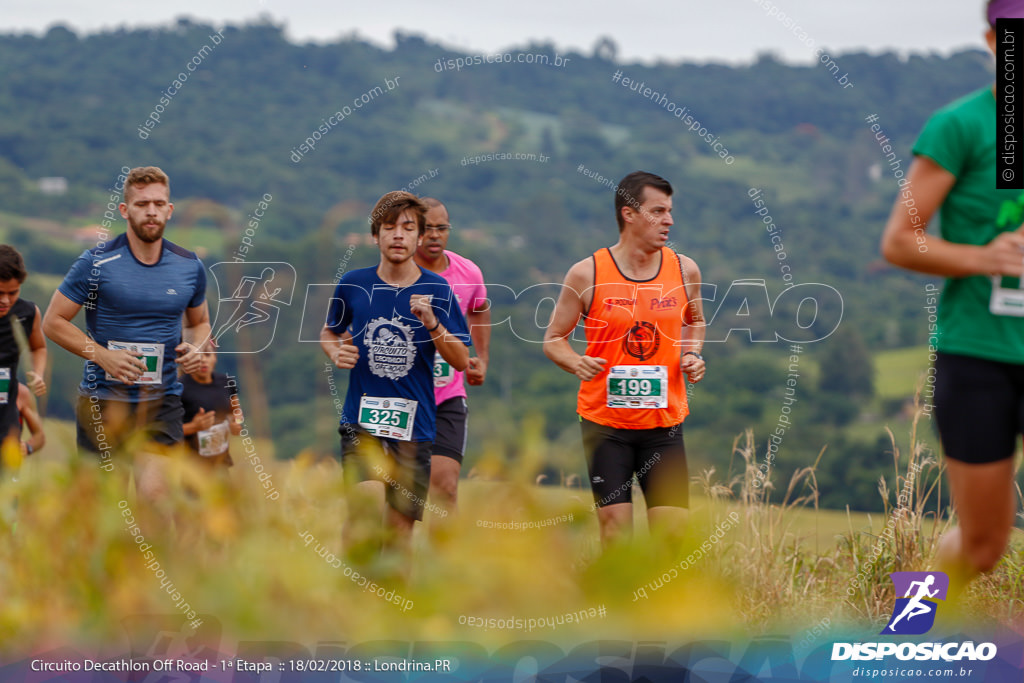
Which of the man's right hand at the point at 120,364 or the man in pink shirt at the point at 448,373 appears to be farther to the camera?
the man in pink shirt at the point at 448,373

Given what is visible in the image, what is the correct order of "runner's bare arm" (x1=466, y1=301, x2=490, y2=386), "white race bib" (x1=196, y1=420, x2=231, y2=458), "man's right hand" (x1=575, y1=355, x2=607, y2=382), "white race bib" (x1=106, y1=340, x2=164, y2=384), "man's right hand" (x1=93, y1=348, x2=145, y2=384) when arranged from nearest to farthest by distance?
"man's right hand" (x1=575, y1=355, x2=607, y2=382) → "man's right hand" (x1=93, y1=348, x2=145, y2=384) → "white race bib" (x1=106, y1=340, x2=164, y2=384) → "runner's bare arm" (x1=466, y1=301, x2=490, y2=386) → "white race bib" (x1=196, y1=420, x2=231, y2=458)

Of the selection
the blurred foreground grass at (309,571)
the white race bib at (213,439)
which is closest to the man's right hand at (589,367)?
the white race bib at (213,439)

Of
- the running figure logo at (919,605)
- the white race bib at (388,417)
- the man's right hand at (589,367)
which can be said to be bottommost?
the running figure logo at (919,605)

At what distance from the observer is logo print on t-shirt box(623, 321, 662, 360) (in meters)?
4.39

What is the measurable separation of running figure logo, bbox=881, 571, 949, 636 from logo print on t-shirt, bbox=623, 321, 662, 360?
4.54 ft

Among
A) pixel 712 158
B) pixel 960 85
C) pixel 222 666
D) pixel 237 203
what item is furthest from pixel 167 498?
pixel 712 158

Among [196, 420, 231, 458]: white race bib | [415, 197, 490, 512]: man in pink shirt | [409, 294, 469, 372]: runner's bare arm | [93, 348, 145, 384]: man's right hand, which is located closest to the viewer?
[409, 294, 469, 372]: runner's bare arm

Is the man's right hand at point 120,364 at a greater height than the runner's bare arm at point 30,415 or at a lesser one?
greater

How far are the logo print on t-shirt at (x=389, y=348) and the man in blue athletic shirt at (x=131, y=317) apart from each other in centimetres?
77

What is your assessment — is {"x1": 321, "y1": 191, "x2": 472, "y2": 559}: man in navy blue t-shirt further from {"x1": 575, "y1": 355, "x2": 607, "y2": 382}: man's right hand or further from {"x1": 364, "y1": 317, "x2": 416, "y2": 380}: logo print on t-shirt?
{"x1": 575, "y1": 355, "x2": 607, "y2": 382}: man's right hand

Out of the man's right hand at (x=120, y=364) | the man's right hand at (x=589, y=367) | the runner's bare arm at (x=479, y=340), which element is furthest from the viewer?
the runner's bare arm at (x=479, y=340)

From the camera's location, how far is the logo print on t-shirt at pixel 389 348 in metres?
4.44

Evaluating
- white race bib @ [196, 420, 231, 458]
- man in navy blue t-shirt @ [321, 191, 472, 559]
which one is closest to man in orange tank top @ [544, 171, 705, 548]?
man in navy blue t-shirt @ [321, 191, 472, 559]

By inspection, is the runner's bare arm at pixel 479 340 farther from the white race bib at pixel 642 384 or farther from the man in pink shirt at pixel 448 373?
the white race bib at pixel 642 384
